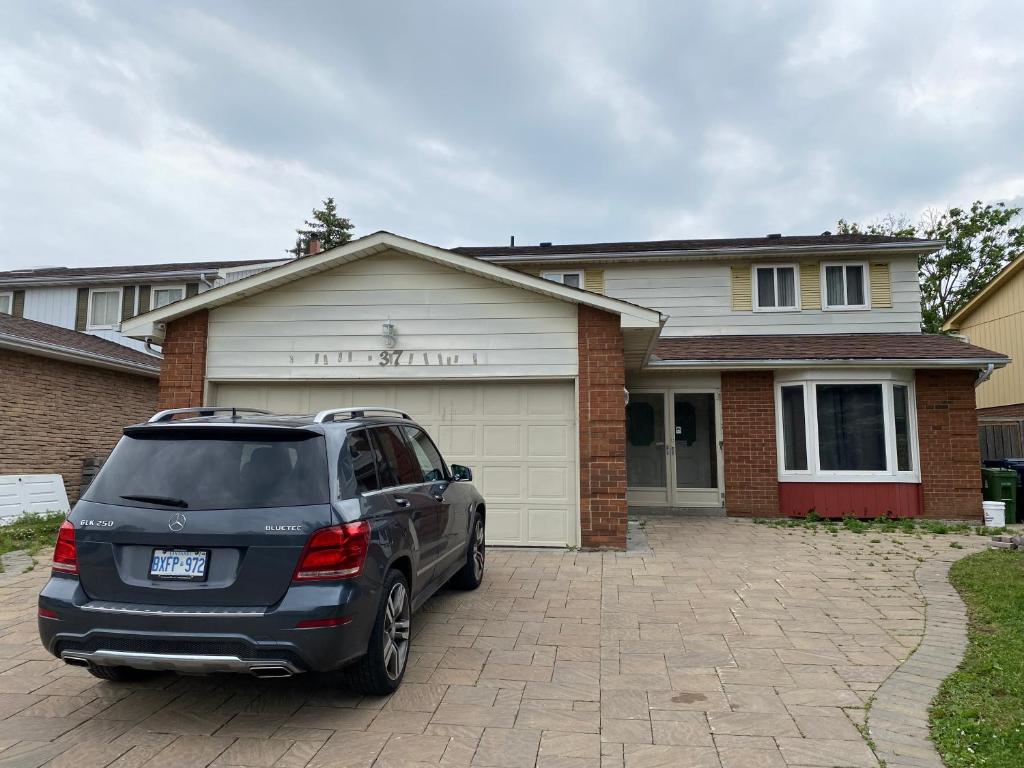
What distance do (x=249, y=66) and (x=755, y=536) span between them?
36.1ft

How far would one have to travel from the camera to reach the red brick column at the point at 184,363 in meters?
8.67

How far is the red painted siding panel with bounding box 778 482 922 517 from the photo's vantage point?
1102 cm

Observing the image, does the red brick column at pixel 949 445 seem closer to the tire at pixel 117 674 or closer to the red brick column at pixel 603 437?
the red brick column at pixel 603 437

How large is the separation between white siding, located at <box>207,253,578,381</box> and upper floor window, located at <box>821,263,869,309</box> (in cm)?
805

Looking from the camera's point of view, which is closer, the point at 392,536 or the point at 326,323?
the point at 392,536

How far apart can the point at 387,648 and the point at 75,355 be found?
36.9 ft

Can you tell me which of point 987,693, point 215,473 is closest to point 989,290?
point 987,693

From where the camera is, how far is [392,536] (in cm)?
389

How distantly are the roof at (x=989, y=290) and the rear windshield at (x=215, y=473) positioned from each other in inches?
784

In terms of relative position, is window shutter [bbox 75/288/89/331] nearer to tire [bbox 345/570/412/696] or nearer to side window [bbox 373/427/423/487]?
side window [bbox 373/427/423/487]

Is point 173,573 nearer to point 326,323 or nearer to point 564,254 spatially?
point 326,323

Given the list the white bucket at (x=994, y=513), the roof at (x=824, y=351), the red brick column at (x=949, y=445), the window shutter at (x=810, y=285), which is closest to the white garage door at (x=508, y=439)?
the roof at (x=824, y=351)

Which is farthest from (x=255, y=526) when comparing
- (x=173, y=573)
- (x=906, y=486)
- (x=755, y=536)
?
(x=906, y=486)

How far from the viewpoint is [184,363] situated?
28.7ft
